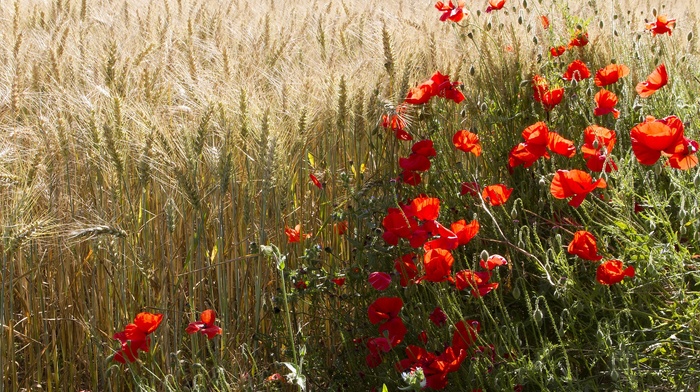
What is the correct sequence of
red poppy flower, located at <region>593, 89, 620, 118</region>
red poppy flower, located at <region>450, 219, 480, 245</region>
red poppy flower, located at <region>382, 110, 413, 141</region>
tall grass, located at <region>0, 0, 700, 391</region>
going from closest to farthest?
red poppy flower, located at <region>450, 219, 480, 245</region>, tall grass, located at <region>0, 0, 700, 391</region>, red poppy flower, located at <region>593, 89, 620, 118</region>, red poppy flower, located at <region>382, 110, 413, 141</region>

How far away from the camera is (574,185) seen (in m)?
1.53

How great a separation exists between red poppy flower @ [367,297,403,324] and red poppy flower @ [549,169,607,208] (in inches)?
13.9

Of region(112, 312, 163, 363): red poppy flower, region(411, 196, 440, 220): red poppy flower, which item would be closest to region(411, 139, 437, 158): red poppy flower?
region(411, 196, 440, 220): red poppy flower

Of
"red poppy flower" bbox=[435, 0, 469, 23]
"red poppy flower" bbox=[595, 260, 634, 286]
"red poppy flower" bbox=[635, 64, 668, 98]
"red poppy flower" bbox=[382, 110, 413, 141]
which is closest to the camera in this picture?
"red poppy flower" bbox=[595, 260, 634, 286]

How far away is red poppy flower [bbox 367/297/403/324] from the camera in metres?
1.62

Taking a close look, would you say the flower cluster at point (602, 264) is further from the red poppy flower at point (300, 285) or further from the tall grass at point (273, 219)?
the red poppy flower at point (300, 285)

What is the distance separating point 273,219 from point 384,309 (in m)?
0.59

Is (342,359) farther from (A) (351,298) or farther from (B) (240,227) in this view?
(B) (240,227)

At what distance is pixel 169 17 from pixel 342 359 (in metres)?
1.86

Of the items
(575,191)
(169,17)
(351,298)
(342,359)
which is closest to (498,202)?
(575,191)

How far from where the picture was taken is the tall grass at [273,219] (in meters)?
1.68

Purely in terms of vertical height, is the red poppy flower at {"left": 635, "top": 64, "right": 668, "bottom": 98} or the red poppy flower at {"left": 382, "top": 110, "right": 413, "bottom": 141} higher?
the red poppy flower at {"left": 635, "top": 64, "right": 668, "bottom": 98}

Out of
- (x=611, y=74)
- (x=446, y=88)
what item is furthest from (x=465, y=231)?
(x=611, y=74)

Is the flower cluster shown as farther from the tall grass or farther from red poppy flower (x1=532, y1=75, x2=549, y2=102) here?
red poppy flower (x1=532, y1=75, x2=549, y2=102)
